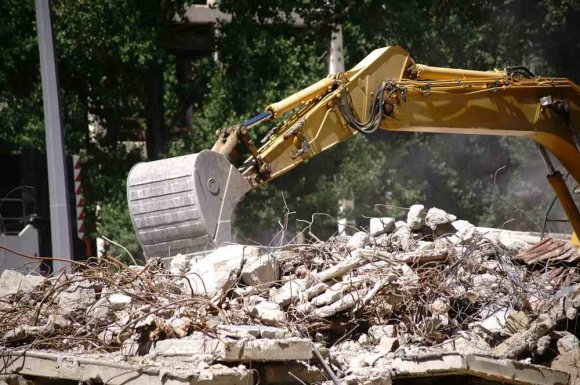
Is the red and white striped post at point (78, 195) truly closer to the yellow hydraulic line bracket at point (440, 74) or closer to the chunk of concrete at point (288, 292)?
the yellow hydraulic line bracket at point (440, 74)

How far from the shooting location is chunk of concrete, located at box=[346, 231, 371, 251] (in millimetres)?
9024

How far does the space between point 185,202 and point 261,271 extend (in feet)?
5.02

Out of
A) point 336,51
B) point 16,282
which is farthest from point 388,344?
point 336,51

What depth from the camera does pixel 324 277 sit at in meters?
Result: 8.23

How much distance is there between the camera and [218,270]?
802cm

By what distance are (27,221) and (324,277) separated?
9586 mm

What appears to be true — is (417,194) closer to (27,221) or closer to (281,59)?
(281,59)

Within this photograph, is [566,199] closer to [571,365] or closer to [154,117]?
[571,365]

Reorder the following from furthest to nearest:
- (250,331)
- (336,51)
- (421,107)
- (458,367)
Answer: (336,51) < (421,107) < (458,367) < (250,331)

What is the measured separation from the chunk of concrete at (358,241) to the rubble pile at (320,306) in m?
0.01

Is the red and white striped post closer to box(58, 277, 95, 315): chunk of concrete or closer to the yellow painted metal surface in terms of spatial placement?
the yellow painted metal surface

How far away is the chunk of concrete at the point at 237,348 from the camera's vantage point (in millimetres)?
6418

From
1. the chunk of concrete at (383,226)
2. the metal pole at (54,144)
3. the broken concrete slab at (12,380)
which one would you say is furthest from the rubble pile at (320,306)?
the metal pole at (54,144)

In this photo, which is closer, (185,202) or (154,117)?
(185,202)
